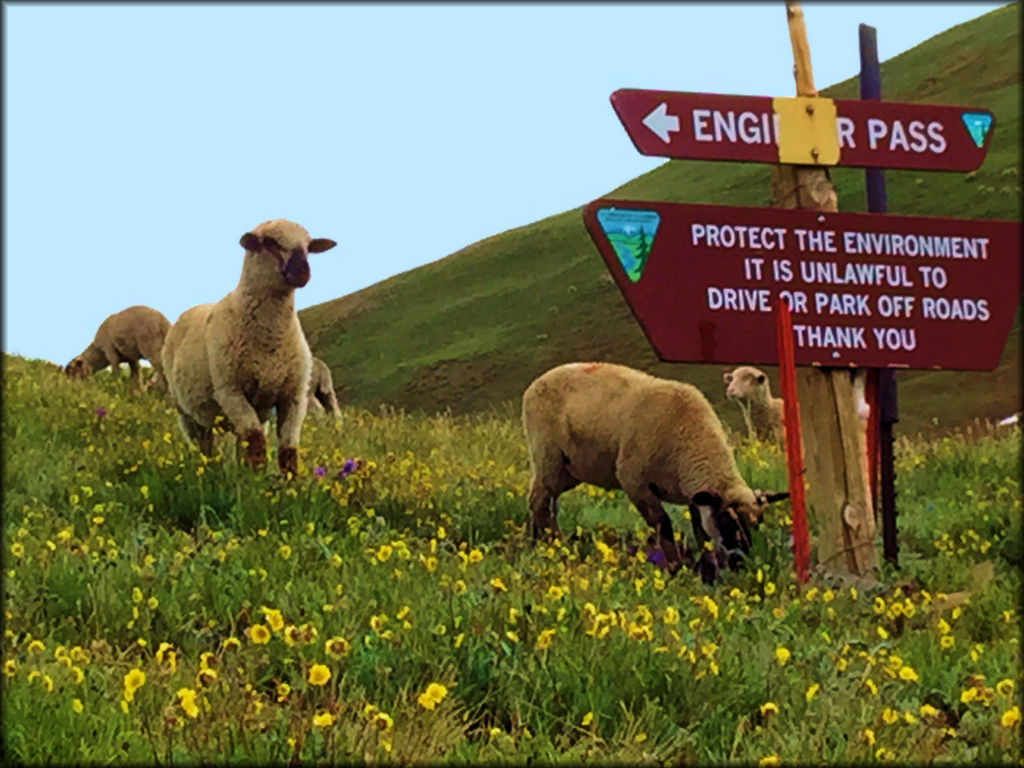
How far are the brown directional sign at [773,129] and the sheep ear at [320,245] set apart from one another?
326cm

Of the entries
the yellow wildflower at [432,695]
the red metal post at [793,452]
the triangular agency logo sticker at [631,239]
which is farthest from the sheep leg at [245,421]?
Result: the yellow wildflower at [432,695]

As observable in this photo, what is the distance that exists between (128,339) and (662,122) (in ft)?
49.4

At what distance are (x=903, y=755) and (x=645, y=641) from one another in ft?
3.41

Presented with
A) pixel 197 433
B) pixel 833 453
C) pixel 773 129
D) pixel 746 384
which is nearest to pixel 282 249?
pixel 197 433

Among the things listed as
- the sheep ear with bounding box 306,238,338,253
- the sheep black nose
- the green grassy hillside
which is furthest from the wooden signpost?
the green grassy hillside

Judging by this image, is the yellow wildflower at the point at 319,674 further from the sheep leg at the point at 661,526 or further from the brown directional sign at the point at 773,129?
the brown directional sign at the point at 773,129

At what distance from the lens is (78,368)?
20.6m

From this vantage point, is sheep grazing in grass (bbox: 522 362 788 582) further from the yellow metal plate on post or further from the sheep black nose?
the sheep black nose

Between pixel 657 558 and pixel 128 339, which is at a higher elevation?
pixel 128 339

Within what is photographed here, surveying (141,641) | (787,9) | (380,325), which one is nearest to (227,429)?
Result: (787,9)

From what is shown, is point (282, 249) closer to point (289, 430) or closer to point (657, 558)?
point (289, 430)

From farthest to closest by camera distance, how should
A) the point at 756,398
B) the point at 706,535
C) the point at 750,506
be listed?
the point at 756,398 < the point at 750,506 < the point at 706,535

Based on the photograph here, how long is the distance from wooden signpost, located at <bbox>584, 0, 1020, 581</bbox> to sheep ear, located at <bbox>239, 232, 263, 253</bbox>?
3439 mm

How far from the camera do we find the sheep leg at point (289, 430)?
10.2 meters
